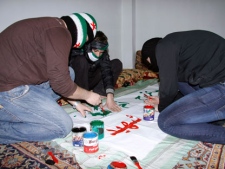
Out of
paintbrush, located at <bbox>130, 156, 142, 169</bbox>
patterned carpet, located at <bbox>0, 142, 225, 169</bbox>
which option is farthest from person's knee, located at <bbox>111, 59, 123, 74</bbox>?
paintbrush, located at <bbox>130, 156, 142, 169</bbox>

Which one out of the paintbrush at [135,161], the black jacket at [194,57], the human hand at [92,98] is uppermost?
the black jacket at [194,57]

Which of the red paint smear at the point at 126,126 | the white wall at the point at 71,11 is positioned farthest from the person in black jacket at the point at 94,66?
the white wall at the point at 71,11

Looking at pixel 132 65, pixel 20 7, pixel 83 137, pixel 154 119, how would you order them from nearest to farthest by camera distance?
1. pixel 83 137
2. pixel 154 119
3. pixel 20 7
4. pixel 132 65

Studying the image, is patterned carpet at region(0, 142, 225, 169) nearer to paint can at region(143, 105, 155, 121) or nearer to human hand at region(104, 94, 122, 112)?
paint can at region(143, 105, 155, 121)

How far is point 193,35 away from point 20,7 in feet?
6.80

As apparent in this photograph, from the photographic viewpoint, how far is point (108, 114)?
2.11 meters

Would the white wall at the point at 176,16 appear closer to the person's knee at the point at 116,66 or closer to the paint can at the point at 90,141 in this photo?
the person's knee at the point at 116,66

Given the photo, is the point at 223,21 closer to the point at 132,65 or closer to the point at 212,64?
the point at 132,65

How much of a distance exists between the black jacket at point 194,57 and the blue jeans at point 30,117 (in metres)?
0.86

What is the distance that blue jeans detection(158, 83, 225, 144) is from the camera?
149cm

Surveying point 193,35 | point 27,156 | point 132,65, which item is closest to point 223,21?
point 132,65

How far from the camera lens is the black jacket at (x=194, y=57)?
1484mm

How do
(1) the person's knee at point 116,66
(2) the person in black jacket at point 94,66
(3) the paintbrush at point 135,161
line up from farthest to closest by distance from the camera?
(1) the person's knee at point 116,66 → (2) the person in black jacket at point 94,66 → (3) the paintbrush at point 135,161

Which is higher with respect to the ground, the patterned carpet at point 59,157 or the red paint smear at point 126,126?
the patterned carpet at point 59,157
